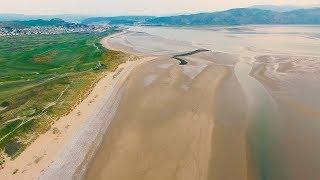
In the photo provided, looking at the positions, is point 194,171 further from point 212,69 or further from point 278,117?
point 212,69

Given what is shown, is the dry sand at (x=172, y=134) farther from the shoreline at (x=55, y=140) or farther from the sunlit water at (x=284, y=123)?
the shoreline at (x=55, y=140)

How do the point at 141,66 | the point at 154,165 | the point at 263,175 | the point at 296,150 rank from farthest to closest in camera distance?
1. the point at 141,66
2. the point at 296,150
3. the point at 154,165
4. the point at 263,175

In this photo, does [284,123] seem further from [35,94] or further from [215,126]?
[35,94]

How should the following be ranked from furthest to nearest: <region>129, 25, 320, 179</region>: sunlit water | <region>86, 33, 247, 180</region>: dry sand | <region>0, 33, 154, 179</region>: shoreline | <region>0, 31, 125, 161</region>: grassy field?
<region>0, 31, 125, 161</region>: grassy field
<region>0, 33, 154, 179</region>: shoreline
<region>129, 25, 320, 179</region>: sunlit water
<region>86, 33, 247, 180</region>: dry sand

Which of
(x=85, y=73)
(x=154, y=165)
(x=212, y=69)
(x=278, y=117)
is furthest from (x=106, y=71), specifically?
(x=154, y=165)

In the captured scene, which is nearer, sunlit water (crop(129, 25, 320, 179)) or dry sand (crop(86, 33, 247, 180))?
dry sand (crop(86, 33, 247, 180))

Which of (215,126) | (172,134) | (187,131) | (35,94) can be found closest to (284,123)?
(215,126)

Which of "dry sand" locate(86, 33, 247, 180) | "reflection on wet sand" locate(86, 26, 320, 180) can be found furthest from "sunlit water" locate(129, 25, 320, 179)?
"dry sand" locate(86, 33, 247, 180)

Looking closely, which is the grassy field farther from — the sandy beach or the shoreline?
the sandy beach
